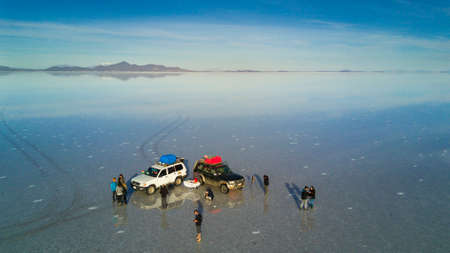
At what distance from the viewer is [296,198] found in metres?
18.4

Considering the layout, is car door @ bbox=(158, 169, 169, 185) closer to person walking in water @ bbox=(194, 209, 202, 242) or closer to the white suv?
the white suv

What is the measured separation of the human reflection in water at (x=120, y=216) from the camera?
1540 cm

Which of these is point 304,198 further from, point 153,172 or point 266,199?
point 153,172

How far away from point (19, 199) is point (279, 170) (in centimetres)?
1751

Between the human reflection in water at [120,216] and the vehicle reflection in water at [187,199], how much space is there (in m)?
0.90

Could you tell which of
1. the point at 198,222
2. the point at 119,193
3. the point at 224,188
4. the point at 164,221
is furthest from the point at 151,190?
the point at 198,222

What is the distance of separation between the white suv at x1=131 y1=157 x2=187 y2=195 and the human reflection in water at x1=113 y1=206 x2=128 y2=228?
2025 mm

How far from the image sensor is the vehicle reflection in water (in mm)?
17422

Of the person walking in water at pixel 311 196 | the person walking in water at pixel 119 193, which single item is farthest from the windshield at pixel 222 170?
the person walking in water at pixel 119 193

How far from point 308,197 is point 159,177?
31.0 feet

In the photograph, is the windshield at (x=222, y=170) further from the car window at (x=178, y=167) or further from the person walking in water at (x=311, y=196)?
the person walking in water at (x=311, y=196)

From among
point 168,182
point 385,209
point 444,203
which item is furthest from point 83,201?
point 444,203

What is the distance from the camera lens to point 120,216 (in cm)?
1611

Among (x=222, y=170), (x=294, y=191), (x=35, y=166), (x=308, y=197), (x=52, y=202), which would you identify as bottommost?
(x=35, y=166)
